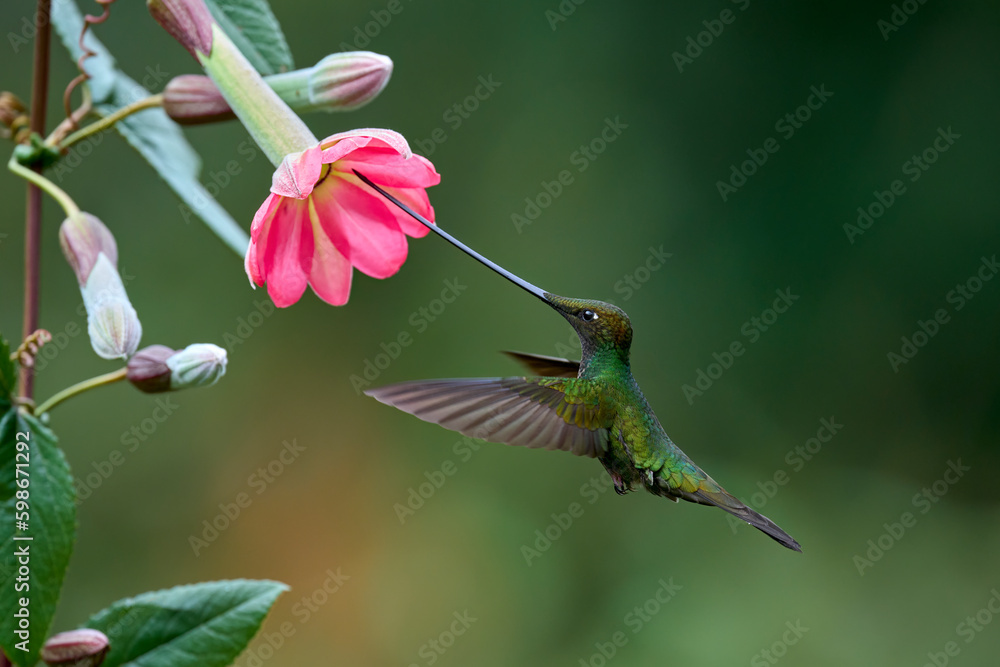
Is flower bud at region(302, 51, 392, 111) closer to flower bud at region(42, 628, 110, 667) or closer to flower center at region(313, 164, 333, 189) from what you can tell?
flower center at region(313, 164, 333, 189)

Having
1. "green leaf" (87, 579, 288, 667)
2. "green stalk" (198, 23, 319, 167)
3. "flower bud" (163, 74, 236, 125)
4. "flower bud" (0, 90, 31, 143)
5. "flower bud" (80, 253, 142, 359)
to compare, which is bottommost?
"green leaf" (87, 579, 288, 667)

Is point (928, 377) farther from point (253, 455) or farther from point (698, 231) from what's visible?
point (253, 455)

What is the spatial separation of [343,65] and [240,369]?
2.45m

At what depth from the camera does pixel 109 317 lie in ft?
4.15

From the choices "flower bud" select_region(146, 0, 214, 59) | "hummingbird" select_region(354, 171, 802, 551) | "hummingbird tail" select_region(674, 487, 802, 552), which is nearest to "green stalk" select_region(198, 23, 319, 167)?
"flower bud" select_region(146, 0, 214, 59)

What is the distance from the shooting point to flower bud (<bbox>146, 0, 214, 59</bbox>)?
4.19 feet

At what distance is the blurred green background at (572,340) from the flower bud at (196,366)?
222 cm

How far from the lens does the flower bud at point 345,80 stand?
1363 millimetres

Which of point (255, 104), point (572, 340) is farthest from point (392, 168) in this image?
point (572, 340)

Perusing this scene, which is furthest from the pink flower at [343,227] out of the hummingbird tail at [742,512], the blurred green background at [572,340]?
the blurred green background at [572,340]

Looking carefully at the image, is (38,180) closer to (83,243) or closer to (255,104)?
(83,243)

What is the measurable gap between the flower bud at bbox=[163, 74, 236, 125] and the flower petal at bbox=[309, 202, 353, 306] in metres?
0.21

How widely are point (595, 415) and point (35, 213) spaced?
2.96 feet

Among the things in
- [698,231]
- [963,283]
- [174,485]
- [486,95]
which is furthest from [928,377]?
[174,485]
